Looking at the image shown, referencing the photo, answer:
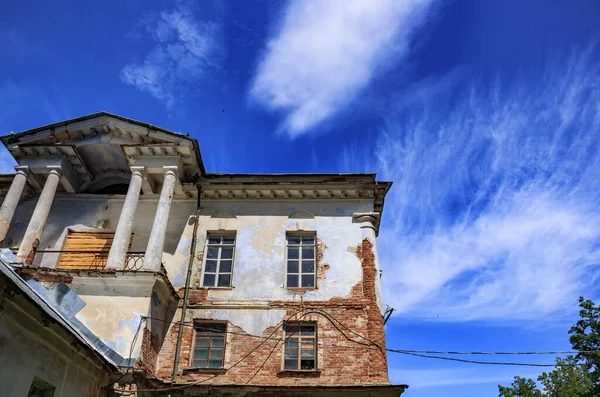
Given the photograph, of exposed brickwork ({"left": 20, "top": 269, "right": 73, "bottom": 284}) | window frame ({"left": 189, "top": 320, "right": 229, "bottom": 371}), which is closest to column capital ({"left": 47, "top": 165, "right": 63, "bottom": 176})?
exposed brickwork ({"left": 20, "top": 269, "right": 73, "bottom": 284})

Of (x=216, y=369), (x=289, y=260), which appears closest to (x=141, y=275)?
(x=216, y=369)

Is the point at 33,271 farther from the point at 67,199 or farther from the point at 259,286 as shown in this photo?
the point at 259,286

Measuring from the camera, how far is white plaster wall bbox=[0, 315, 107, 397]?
24.0 feet

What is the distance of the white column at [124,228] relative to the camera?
41.1ft

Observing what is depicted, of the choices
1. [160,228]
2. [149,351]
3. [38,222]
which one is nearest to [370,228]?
[160,228]

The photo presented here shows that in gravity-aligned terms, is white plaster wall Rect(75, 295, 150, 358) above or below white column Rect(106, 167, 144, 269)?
below

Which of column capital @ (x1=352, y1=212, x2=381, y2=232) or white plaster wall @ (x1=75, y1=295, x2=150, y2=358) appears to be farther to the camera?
column capital @ (x1=352, y1=212, x2=381, y2=232)

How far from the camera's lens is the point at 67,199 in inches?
623

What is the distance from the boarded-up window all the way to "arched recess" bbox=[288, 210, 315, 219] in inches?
211

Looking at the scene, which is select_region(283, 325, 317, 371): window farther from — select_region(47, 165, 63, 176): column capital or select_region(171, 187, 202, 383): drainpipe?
select_region(47, 165, 63, 176): column capital

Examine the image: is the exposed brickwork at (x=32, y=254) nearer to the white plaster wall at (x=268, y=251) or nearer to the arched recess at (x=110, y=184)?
the arched recess at (x=110, y=184)

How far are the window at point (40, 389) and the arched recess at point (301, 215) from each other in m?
8.56

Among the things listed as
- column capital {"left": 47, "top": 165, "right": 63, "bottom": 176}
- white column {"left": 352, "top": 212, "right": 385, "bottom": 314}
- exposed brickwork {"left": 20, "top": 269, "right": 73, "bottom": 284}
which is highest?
column capital {"left": 47, "top": 165, "right": 63, "bottom": 176}

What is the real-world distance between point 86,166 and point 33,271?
16.2ft
